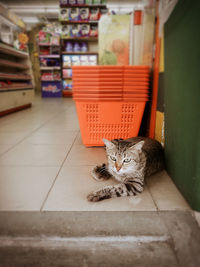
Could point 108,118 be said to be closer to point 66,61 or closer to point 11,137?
point 11,137

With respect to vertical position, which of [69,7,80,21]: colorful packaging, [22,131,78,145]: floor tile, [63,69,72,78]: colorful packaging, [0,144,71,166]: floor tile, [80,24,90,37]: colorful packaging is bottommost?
[0,144,71,166]: floor tile

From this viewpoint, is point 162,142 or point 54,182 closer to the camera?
point 54,182

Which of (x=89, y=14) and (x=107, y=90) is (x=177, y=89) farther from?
(x=89, y=14)

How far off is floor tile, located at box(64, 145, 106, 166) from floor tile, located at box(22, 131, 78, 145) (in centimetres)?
24

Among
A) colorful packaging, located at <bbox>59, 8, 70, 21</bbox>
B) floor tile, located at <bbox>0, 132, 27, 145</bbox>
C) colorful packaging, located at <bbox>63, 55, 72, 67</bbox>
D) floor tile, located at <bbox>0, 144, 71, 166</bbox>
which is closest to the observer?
floor tile, located at <bbox>0, 144, 71, 166</bbox>

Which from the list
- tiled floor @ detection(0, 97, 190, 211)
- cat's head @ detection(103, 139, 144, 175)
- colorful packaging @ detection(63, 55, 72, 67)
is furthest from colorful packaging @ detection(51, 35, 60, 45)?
cat's head @ detection(103, 139, 144, 175)

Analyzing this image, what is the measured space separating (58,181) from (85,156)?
0.43 m

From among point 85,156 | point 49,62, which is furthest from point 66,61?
point 85,156

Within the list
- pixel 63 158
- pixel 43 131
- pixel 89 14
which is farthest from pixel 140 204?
pixel 89 14

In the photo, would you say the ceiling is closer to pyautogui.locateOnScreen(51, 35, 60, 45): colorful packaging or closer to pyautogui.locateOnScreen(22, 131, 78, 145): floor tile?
pyautogui.locateOnScreen(51, 35, 60, 45): colorful packaging

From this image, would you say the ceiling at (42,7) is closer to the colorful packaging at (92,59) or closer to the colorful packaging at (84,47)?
the colorful packaging at (84,47)

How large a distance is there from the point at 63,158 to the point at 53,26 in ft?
21.4

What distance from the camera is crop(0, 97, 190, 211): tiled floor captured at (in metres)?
0.94

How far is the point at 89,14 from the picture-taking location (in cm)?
587
